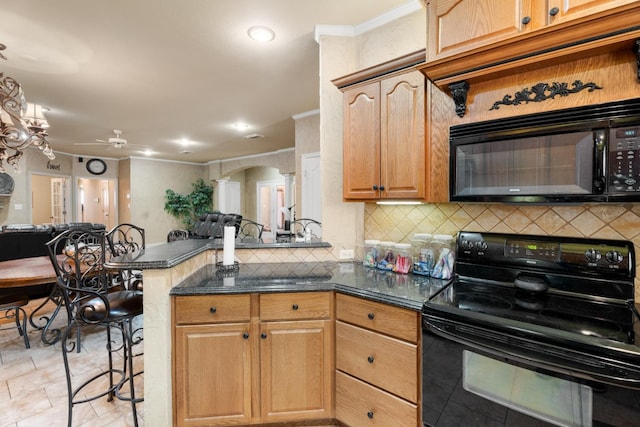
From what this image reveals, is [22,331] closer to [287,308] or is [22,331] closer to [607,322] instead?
[287,308]

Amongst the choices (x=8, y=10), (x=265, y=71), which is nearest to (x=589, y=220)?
(x=265, y=71)

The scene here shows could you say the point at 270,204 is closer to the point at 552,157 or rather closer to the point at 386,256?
the point at 386,256

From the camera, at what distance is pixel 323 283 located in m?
1.72

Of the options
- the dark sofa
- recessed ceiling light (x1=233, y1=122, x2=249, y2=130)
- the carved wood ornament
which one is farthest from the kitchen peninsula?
the dark sofa

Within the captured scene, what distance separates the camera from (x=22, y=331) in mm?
3035

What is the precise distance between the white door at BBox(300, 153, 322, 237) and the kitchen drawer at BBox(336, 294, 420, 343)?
9.10 ft

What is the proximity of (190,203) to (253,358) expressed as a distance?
8253mm

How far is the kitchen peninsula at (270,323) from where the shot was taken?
1.53 metres

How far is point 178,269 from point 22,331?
266 centimetres

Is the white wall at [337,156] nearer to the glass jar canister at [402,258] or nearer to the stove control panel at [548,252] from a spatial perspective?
the glass jar canister at [402,258]

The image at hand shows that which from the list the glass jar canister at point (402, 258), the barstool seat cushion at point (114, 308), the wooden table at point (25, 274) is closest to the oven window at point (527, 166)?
the glass jar canister at point (402, 258)

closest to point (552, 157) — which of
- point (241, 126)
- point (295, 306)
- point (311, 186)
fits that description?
point (295, 306)

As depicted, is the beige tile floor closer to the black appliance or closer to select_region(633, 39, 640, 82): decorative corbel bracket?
the black appliance

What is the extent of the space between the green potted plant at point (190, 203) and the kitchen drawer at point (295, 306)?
8157 millimetres
